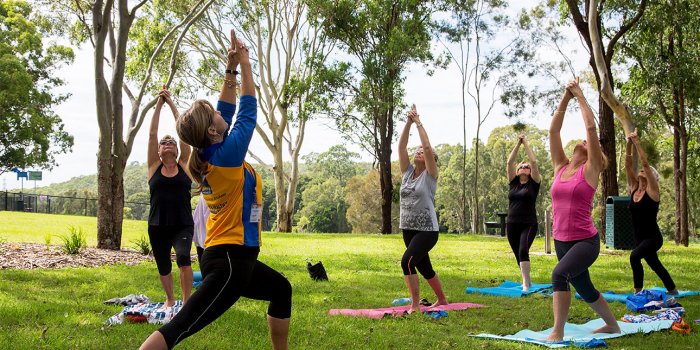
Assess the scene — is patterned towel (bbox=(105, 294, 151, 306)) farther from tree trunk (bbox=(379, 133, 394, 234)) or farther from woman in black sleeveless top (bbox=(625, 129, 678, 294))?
tree trunk (bbox=(379, 133, 394, 234))

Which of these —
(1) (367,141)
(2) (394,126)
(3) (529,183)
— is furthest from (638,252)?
(1) (367,141)

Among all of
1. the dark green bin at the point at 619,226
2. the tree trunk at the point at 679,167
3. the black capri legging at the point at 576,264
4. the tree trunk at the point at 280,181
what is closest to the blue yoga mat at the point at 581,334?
the black capri legging at the point at 576,264

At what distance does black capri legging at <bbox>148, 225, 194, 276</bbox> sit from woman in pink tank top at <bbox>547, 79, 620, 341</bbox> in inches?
150

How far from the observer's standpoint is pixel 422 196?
7.77m

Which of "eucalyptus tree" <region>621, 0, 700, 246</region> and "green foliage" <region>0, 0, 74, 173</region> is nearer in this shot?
"eucalyptus tree" <region>621, 0, 700, 246</region>

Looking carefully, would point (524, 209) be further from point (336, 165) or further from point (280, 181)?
point (336, 165)

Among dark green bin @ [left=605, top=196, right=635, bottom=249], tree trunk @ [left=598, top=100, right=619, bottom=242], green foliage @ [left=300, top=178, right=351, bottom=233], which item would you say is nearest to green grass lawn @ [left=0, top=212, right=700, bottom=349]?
dark green bin @ [left=605, top=196, right=635, bottom=249]

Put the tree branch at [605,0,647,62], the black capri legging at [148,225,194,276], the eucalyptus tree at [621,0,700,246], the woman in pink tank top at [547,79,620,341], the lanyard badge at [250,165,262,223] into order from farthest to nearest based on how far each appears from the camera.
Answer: the eucalyptus tree at [621,0,700,246] < the tree branch at [605,0,647,62] < the black capri legging at [148,225,194,276] < the woman in pink tank top at [547,79,620,341] < the lanyard badge at [250,165,262,223]

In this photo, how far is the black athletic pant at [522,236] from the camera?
9.84 m

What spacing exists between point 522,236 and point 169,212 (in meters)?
5.37

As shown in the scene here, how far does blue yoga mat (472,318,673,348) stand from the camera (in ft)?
19.8

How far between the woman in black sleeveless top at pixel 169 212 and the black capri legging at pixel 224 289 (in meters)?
3.05

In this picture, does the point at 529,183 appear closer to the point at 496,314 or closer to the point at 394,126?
the point at 496,314

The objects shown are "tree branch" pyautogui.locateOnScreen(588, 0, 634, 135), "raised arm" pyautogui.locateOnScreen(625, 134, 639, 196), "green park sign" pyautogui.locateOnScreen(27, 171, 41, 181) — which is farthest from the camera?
"green park sign" pyautogui.locateOnScreen(27, 171, 41, 181)
